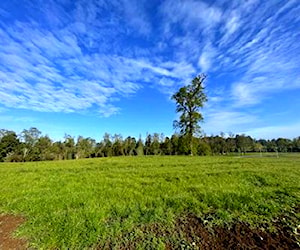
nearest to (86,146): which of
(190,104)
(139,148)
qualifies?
(139,148)

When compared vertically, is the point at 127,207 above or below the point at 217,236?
above

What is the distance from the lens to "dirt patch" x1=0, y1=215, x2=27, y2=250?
498 centimetres

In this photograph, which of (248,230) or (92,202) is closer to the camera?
(248,230)

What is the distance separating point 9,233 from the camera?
5.58 meters

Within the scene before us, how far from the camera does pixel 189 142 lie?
1512 inches

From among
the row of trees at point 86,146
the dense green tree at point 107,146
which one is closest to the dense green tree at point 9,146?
the row of trees at point 86,146

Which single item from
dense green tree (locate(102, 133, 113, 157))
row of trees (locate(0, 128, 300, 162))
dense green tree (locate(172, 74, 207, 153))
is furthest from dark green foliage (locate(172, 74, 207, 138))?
dense green tree (locate(102, 133, 113, 157))

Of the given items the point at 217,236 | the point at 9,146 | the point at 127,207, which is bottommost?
the point at 217,236

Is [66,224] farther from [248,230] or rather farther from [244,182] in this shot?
[244,182]

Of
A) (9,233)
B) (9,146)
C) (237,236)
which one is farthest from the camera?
(9,146)

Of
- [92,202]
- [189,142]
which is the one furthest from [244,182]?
[189,142]

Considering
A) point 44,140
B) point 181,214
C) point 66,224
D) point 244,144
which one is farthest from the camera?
point 244,144

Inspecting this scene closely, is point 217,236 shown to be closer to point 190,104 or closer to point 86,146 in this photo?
point 190,104

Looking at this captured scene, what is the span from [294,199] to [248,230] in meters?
2.85
